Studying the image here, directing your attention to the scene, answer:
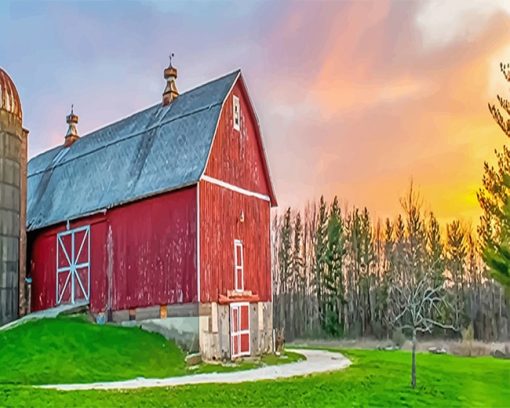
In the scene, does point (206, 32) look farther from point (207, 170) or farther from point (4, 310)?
point (4, 310)

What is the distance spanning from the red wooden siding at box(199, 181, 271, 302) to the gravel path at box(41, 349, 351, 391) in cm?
288

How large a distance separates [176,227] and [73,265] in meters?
5.36

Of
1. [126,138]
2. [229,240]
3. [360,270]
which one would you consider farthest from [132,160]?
[360,270]

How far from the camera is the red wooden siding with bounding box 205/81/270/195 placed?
18.6 metres

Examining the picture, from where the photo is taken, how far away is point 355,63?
1516 cm

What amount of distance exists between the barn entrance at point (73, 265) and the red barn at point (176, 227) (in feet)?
0.12

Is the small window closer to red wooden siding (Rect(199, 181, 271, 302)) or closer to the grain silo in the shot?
red wooden siding (Rect(199, 181, 271, 302))

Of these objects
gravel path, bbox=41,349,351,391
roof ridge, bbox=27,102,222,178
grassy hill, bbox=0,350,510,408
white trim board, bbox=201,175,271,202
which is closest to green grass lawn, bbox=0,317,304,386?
gravel path, bbox=41,349,351,391

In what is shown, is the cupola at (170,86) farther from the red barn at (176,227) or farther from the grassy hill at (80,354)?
the grassy hill at (80,354)

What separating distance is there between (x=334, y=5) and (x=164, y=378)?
30.7 ft

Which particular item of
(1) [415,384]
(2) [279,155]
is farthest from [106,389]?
(2) [279,155]

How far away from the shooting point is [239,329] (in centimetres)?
1838

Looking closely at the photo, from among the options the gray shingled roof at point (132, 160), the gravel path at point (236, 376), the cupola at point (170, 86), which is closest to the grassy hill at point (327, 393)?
the gravel path at point (236, 376)

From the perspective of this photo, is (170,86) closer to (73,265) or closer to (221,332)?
(73,265)
